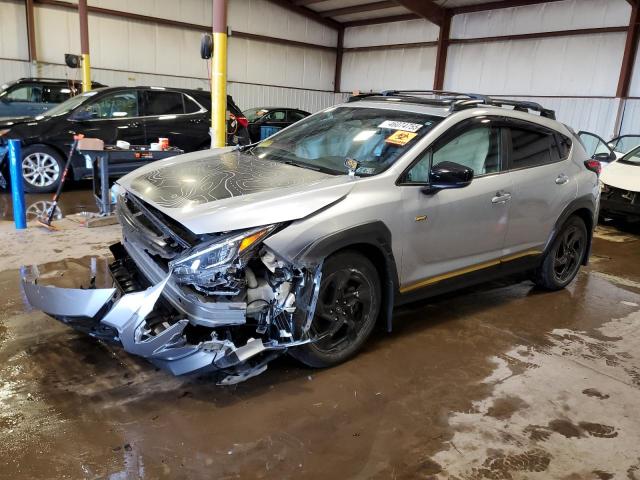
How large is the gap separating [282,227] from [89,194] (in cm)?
659

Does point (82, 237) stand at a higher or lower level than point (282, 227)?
lower

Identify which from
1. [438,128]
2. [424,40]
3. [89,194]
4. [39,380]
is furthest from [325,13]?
[39,380]

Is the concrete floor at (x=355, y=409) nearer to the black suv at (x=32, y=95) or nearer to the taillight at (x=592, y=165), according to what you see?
the taillight at (x=592, y=165)

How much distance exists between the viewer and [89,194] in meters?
8.36

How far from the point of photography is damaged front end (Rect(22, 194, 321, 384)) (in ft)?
8.62

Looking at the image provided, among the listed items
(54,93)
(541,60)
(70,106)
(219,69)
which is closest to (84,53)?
(54,93)

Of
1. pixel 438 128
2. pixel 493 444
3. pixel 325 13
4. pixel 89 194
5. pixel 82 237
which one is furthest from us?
pixel 325 13

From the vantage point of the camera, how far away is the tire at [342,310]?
10.0 ft

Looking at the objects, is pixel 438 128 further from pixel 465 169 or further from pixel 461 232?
pixel 461 232

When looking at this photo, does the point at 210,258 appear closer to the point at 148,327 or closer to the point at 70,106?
the point at 148,327

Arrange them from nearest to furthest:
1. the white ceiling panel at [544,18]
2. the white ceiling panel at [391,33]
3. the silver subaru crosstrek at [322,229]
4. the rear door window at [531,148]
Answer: the silver subaru crosstrek at [322,229]
the rear door window at [531,148]
the white ceiling panel at [544,18]
the white ceiling panel at [391,33]

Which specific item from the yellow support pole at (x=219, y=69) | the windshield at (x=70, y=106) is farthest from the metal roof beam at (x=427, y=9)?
the yellow support pole at (x=219, y=69)

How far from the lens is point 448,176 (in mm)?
3293

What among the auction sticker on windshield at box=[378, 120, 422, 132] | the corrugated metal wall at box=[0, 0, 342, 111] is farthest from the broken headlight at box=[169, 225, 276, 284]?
the corrugated metal wall at box=[0, 0, 342, 111]
